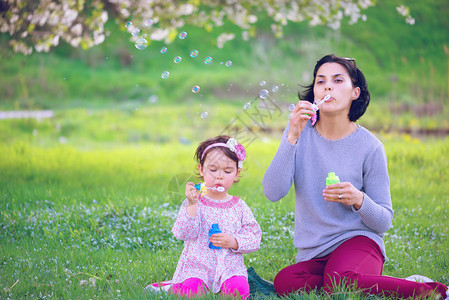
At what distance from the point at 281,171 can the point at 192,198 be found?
0.58m

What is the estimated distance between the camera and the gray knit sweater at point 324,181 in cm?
321

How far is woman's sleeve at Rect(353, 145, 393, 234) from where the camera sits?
3078 millimetres

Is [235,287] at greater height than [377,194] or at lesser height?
lesser

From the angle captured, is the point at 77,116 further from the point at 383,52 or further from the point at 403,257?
the point at 403,257

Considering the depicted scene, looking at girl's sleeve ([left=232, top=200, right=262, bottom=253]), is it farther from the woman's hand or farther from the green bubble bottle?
the green bubble bottle

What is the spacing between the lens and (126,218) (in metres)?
4.61

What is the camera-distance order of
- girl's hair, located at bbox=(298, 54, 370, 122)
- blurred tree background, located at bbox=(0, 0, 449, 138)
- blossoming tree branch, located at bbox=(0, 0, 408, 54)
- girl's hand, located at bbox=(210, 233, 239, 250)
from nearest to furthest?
girl's hand, located at bbox=(210, 233, 239, 250) → girl's hair, located at bbox=(298, 54, 370, 122) → blossoming tree branch, located at bbox=(0, 0, 408, 54) → blurred tree background, located at bbox=(0, 0, 449, 138)

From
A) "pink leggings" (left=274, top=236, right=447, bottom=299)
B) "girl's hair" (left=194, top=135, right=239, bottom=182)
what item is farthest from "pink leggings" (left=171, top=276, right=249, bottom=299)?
"girl's hair" (left=194, top=135, right=239, bottom=182)

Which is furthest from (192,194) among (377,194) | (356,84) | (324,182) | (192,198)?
(356,84)

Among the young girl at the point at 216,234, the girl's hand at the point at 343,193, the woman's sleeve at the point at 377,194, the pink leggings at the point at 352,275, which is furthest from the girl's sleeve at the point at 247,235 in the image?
the woman's sleeve at the point at 377,194

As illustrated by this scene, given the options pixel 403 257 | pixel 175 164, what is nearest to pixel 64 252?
pixel 403 257

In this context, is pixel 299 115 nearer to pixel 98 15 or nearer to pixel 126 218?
pixel 126 218

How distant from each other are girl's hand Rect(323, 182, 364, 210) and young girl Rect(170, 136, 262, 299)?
496 mm

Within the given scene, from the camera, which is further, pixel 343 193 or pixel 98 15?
pixel 98 15
